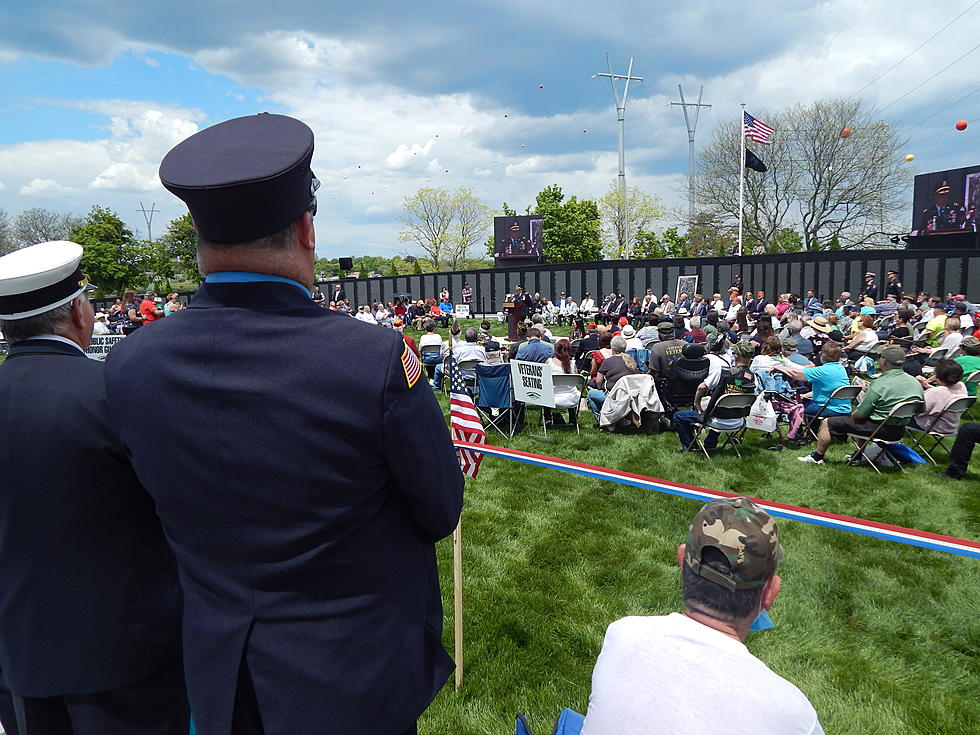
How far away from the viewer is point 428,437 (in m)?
1.45

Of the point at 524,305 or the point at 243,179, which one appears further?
the point at 524,305

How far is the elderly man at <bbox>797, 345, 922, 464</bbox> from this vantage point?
723 centimetres

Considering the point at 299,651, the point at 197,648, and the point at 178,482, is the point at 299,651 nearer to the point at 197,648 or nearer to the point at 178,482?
the point at 197,648

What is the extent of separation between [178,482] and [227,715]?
541mm

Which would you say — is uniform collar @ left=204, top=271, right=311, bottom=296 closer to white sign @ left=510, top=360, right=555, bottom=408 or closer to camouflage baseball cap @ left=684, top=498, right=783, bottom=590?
camouflage baseball cap @ left=684, top=498, right=783, bottom=590

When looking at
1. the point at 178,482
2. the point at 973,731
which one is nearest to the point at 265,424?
the point at 178,482

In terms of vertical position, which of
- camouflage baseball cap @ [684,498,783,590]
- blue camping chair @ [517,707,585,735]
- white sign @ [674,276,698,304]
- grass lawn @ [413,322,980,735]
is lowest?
grass lawn @ [413,322,980,735]

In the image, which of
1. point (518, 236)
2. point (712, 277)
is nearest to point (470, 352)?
point (712, 277)

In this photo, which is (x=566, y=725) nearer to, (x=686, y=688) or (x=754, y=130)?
(x=686, y=688)

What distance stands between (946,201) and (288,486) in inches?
1604

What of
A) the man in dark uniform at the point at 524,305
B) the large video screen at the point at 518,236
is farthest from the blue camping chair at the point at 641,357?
the large video screen at the point at 518,236

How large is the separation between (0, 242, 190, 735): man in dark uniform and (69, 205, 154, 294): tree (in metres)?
57.1

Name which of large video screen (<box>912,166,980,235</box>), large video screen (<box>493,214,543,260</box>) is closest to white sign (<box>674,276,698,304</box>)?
large video screen (<box>912,166,980,235</box>)

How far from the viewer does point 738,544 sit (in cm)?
171
